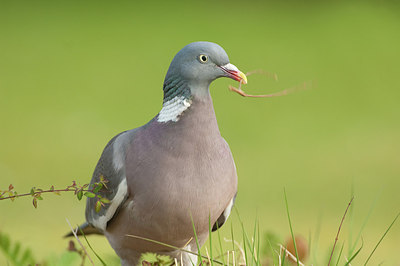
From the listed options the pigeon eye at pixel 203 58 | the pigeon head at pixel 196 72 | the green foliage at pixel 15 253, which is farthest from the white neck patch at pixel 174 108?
the green foliage at pixel 15 253

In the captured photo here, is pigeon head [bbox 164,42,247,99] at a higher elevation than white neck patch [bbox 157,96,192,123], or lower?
higher

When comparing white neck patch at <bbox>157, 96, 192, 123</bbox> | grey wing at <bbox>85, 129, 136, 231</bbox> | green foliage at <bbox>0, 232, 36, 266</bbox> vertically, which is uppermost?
white neck patch at <bbox>157, 96, 192, 123</bbox>

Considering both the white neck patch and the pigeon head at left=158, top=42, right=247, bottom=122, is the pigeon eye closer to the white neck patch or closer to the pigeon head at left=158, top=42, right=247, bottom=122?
the pigeon head at left=158, top=42, right=247, bottom=122

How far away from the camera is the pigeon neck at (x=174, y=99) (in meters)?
1.60

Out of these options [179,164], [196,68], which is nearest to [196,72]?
[196,68]

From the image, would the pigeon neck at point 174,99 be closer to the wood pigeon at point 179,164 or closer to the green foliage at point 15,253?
the wood pigeon at point 179,164

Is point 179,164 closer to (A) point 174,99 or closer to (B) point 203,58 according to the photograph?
(A) point 174,99

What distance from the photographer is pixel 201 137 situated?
1.61 m

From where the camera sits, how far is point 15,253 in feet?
6.18

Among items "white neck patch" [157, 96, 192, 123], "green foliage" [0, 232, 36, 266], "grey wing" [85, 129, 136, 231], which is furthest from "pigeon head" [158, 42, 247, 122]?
"green foliage" [0, 232, 36, 266]

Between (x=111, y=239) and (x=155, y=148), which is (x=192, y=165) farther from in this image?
(x=111, y=239)

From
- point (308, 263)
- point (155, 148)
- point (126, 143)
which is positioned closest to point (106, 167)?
point (126, 143)

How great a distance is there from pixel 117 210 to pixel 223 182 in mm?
348

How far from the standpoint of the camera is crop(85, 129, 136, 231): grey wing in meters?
1.66
